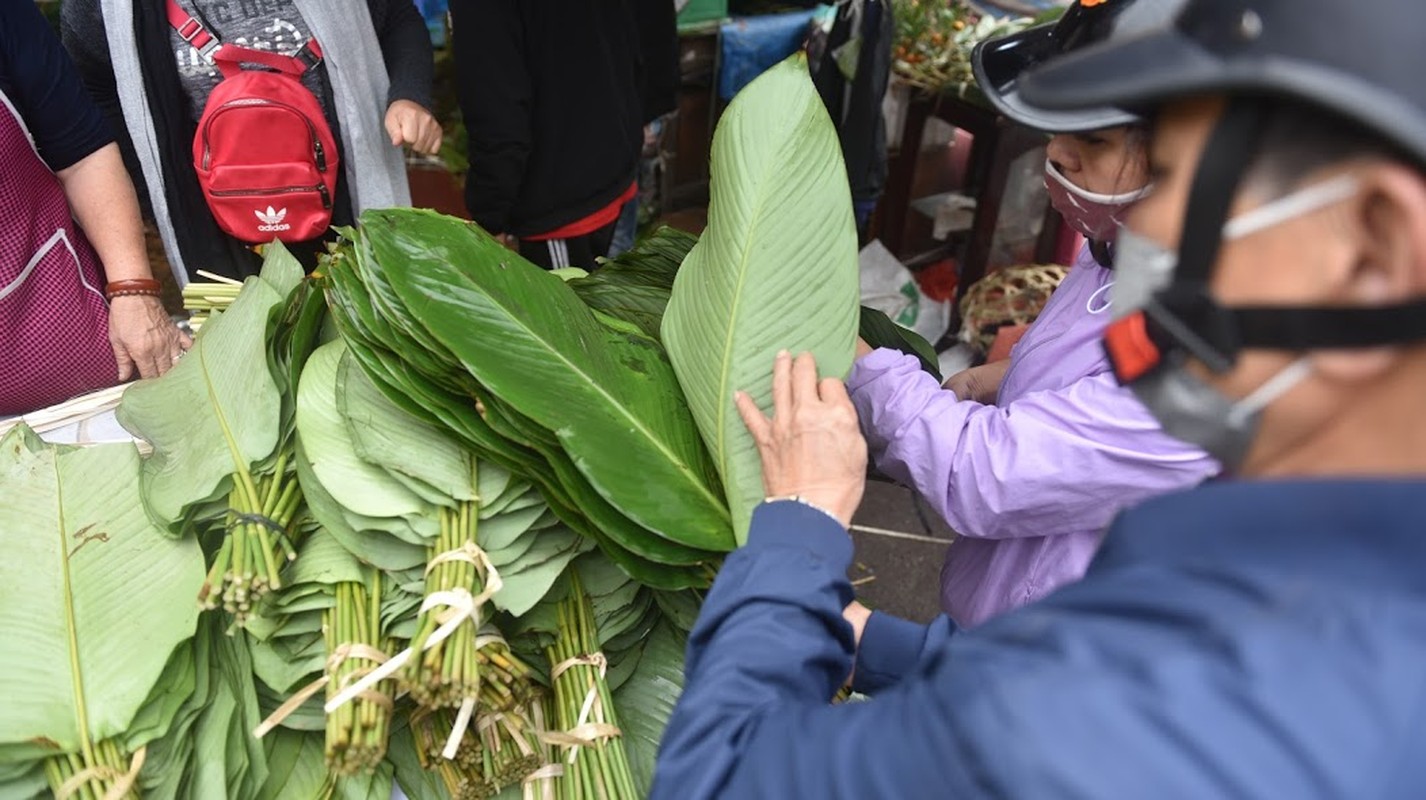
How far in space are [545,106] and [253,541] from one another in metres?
2.10

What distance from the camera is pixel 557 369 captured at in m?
1.22

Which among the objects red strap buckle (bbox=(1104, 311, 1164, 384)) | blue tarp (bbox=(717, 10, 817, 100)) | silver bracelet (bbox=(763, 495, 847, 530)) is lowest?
blue tarp (bbox=(717, 10, 817, 100))

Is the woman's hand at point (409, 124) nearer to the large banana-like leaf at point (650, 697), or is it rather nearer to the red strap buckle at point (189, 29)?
the red strap buckle at point (189, 29)

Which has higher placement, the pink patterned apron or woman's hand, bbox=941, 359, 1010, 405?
the pink patterned apron

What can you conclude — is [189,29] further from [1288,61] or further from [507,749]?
[1288,61]

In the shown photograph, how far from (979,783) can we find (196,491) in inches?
44.1

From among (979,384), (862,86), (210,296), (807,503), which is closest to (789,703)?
(807,503)

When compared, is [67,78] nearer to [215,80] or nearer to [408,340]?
[215,80]

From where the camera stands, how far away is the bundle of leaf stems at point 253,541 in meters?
1.12

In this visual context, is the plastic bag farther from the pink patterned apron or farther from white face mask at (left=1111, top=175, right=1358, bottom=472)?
white face mask at (left=1111, top=175, right=1358, bottom=472)

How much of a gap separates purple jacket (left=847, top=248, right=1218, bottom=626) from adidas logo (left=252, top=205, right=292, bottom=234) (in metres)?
1.66

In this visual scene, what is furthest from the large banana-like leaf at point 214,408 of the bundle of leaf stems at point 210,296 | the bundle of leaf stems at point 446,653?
the bundle of leaf stems at point 446,653

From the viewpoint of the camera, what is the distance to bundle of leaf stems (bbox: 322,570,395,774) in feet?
3.39

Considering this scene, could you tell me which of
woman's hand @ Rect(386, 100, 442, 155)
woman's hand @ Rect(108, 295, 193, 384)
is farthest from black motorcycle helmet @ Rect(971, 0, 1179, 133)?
woman's hand @ Rect(108, 295, 193, 384)
